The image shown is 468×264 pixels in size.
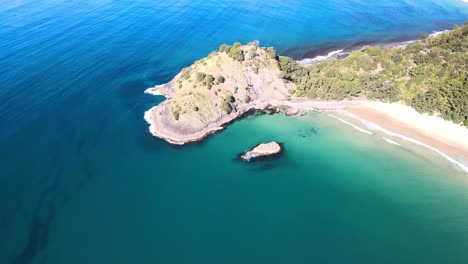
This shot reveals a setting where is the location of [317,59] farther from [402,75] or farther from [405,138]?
[405,138]

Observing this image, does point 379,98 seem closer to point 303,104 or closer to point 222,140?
point 303,104

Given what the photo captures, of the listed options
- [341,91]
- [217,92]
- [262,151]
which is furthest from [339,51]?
[262,151]

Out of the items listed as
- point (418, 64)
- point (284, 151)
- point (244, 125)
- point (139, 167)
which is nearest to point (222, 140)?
point (244, 125)

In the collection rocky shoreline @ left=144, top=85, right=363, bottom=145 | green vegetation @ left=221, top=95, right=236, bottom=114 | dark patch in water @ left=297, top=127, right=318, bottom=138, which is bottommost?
dark patch in water @ left=297, top=127, right=318, bottom=138

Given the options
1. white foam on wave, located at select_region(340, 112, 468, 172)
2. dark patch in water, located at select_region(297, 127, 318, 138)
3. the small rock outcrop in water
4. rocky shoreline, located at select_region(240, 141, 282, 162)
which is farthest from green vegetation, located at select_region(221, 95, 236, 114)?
white foam on wave, located at select_region(340, 112, 468, 172)

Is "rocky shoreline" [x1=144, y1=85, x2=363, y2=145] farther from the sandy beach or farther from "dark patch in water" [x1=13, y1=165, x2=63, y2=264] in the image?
"dark patch in water" [x1=13, y1=165, x2=63, y2=264]

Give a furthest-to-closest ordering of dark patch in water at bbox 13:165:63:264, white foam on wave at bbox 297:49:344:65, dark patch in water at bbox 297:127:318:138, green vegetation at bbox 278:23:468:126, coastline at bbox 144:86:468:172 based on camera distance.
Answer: white foam on wave at bbox 297:49:344:65, green vegetation at bbox 278:23:468:126, dark patch in water at bbox 297:127:318:138, coastline at bbox 144:86:468:172, dark patch in water at bbox 13:165:63:264

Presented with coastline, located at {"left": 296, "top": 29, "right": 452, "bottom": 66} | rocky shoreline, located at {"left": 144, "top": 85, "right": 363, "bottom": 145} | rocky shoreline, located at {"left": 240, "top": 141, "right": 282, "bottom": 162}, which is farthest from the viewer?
coastline, located at {"left": 296, "top": 29, "right": 452, "bottom": 66}

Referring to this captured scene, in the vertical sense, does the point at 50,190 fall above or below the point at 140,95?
below
